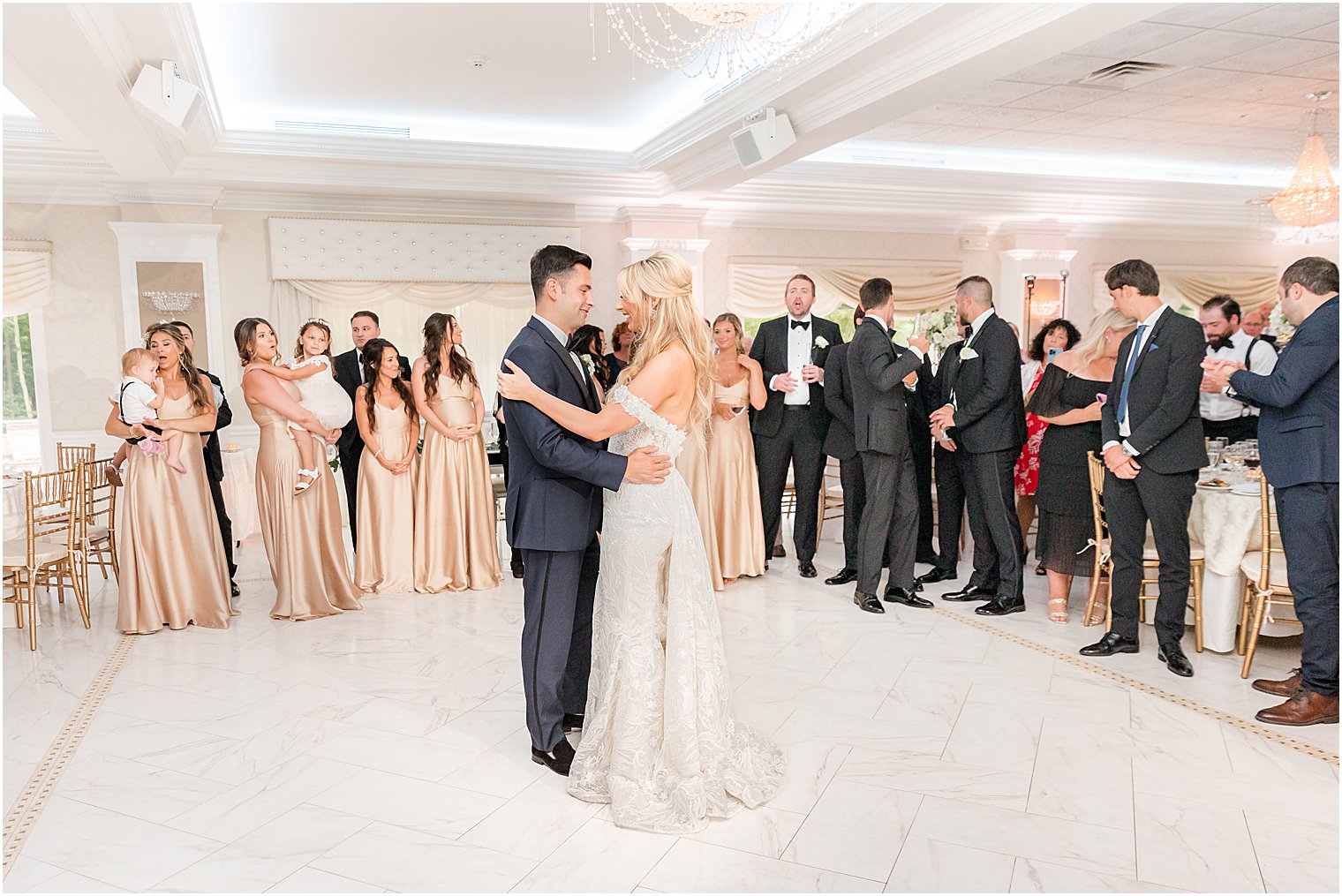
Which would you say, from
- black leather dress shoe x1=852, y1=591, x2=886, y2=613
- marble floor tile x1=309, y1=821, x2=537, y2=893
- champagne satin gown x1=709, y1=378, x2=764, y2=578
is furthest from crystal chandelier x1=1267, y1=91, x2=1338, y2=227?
marble floor tile x1=309, y1=821, x2=537, y2=893

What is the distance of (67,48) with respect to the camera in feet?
13.7

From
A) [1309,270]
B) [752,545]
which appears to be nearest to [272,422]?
[752,545]

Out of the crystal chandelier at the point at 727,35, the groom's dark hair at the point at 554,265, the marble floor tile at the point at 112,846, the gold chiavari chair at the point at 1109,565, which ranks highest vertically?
the crystal chandelier at the point at 727,35

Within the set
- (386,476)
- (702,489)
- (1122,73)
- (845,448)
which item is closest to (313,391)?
(386,476)

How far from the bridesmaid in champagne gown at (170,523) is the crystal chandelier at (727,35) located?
307cm

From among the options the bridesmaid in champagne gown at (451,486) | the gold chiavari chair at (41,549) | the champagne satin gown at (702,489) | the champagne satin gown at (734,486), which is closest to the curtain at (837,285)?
the champagne satin gown at (734,486)

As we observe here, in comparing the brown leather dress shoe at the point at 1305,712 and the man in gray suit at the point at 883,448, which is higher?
the man in gray suit at the point at 883,448

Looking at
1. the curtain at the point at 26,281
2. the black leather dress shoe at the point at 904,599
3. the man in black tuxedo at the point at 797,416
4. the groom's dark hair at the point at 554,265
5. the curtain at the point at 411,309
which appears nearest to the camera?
the groom's dark hair at the point at 554,265

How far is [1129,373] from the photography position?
419cm

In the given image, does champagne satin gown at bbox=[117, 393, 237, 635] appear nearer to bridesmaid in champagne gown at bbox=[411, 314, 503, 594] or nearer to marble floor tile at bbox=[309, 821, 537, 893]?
bridesmaid in champagne gown at bbox=[411, 314, 503, 594]

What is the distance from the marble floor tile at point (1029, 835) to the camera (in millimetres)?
2660

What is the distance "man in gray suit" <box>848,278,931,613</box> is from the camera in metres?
4.93

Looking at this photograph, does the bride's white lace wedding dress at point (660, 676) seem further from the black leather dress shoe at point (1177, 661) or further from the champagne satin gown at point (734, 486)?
the champagne satin gown at point (734, 486)

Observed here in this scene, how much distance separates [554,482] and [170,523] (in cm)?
305
